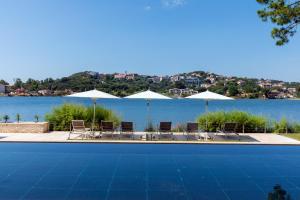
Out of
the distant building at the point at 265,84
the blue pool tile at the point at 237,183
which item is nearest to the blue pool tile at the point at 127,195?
the blue pool tile at the point at 237,183

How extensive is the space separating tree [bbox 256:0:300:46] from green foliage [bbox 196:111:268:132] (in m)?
6.78

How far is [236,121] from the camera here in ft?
47.6

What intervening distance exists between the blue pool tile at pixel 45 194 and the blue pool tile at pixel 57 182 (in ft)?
0.84

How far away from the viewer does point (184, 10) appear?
2955 centimetres

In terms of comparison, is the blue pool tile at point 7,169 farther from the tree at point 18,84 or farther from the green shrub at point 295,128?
the tree at point 18,84

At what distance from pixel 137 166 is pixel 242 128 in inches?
288

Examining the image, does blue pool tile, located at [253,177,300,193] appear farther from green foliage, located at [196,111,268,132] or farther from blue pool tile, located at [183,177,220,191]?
green foliage, located at [196,111,268,132]

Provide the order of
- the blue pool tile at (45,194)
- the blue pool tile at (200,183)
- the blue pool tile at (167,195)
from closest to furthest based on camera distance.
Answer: the blue pool tile at (45,194)
the blue pool tile at (167,195)
the blue pool tile at (200,183)

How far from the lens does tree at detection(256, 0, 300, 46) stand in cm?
739

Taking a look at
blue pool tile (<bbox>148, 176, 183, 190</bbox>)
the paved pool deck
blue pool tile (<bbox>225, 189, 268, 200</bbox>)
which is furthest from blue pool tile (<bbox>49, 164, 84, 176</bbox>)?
blue pool tile (<bbox>225, 189, 268, 200</bbox>)

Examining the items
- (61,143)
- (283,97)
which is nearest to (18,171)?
(61,143)

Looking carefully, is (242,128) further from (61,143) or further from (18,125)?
(18,125)

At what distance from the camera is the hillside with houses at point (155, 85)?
5822 centimetres

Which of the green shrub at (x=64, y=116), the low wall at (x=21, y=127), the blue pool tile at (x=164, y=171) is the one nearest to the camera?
the blue pool tile at (x=164, y=171)
